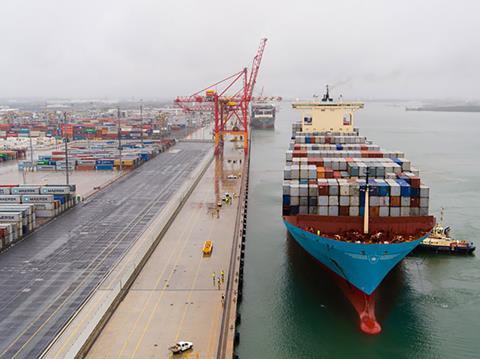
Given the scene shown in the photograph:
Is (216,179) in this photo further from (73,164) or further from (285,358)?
(285,358)

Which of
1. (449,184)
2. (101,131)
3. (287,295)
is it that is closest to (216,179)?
(449,184)

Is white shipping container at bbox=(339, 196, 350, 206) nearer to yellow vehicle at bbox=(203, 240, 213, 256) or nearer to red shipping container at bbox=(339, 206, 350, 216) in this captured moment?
red shipping container at bbox=(339, 206, 350, 216)

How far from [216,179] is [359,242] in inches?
998

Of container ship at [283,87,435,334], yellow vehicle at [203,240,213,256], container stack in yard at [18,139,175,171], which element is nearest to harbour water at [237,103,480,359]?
container ship at [283,87,435,334]

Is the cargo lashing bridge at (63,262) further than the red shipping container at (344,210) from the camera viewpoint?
No

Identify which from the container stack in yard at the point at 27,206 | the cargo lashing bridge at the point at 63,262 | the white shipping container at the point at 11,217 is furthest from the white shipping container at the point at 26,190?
the white shipping container at the point at 11,217

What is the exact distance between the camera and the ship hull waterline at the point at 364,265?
17.6 metres

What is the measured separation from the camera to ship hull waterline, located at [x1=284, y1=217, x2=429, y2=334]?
17594 millimetres

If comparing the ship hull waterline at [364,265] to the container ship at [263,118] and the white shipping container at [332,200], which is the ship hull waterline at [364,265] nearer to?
the white shipping container at [332,200]

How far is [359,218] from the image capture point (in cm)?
1986

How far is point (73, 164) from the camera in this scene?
5141 cm

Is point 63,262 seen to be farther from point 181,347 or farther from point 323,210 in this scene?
point 323,210

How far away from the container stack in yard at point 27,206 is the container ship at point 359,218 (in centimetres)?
1306

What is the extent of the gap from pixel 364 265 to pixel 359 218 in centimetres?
256
